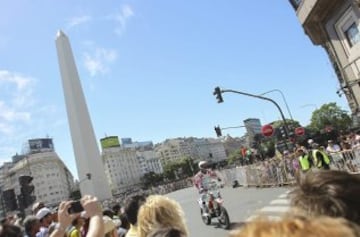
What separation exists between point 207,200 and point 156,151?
185372 millimetres

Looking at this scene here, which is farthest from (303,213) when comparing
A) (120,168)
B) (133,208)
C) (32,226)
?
(120,168)

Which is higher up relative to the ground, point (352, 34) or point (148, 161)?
point (148, 161)

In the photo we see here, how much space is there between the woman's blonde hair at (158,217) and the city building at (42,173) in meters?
138

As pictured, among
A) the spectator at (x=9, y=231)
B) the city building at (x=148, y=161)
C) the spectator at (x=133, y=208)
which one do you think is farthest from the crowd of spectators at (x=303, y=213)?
the city building at (x=148, y=161)

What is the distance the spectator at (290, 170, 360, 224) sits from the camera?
173 cm

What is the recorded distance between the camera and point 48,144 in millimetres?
148125

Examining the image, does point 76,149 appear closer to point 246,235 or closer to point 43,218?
point 43,218

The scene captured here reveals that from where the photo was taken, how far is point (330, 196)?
1776 mm

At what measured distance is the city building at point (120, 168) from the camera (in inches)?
6329

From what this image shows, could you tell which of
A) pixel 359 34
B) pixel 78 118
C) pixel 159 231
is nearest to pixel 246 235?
pixel 159 231

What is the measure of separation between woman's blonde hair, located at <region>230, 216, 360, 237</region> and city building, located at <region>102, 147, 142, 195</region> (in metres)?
158

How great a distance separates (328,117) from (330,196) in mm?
103073

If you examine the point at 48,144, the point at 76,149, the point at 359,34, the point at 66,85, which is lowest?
the point at 359,34

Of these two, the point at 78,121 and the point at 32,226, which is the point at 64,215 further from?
the point at 78,121
